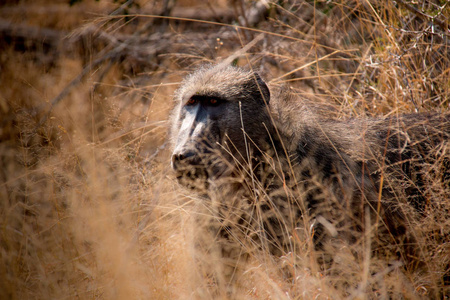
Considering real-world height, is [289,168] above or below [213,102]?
below

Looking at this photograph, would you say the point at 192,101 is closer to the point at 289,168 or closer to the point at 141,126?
the point at 289,168

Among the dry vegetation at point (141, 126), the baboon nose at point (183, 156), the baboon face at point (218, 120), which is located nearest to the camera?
the dry vegetation at point (141, 126)

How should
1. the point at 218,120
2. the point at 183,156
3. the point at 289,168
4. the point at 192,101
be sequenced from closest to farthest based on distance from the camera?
the point at 183,156 < the point at 289,168 < the point at 218,120 < the point at 192,101

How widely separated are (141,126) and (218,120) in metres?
1.59

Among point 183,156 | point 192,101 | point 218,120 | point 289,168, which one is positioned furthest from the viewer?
point 192,101

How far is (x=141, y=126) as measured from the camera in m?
4.24

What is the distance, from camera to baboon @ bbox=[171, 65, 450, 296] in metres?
2.56

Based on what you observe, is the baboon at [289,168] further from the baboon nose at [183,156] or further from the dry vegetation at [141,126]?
the dry vegetation at [141,126]

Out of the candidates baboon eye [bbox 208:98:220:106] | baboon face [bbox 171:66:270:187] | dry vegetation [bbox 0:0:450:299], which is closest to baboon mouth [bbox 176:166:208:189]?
baboon face [bbox 171:66:270:187]

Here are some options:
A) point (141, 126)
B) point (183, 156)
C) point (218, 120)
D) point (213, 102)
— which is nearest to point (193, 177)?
point (183, 156)

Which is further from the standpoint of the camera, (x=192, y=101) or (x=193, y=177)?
(x=192, y=101)

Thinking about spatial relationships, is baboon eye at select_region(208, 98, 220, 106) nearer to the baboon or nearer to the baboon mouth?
the baboon

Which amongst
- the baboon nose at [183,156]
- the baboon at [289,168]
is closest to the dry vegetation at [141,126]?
the baboon at [289,168]

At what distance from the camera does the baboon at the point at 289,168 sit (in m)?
2.56
